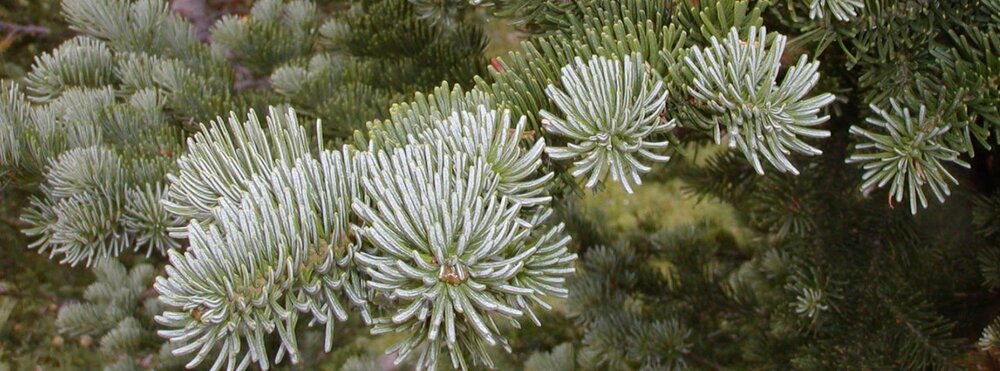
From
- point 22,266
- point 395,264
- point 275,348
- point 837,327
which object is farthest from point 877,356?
point 22,266

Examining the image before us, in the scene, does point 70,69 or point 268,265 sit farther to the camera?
point 70,69

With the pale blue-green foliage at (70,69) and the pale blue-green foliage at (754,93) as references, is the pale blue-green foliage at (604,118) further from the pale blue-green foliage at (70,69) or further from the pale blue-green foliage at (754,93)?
the pale blue-green foliage at (70,69)

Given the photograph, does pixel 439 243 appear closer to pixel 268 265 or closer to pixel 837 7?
pixel 268 265

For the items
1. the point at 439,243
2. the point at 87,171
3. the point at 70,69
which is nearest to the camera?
the point at 439,243

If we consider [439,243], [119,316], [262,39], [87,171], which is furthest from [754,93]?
[119,316]

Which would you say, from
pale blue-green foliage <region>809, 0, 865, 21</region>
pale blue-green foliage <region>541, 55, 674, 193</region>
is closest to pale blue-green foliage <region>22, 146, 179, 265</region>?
pale blue-green foliage <region>541, 55, 674, 193</region>

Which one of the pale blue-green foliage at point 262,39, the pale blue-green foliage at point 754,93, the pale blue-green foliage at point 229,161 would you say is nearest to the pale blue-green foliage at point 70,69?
the pale blue-green foliage at point 262,39

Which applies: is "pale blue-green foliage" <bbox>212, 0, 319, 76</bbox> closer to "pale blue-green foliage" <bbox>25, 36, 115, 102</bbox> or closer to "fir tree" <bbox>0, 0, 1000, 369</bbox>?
"fir tree" <bbox>0, 0, 1000, 369</bbox>
